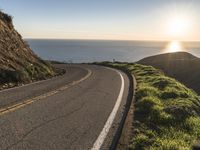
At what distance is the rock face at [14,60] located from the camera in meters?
18.8

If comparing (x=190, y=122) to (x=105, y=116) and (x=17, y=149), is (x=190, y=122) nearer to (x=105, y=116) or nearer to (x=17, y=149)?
(x=105, y=116)

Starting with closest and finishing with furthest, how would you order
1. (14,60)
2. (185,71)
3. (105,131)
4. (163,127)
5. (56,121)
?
(105,131) < (163,127) < (56,121) < (14,60) < (185,71)

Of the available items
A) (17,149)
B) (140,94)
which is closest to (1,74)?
(140,94)

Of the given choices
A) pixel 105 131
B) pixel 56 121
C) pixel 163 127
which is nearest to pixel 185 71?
pixel 163 127

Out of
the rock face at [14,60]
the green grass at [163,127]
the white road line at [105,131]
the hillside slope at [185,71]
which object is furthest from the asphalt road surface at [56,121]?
the hillside slope at [185,71]

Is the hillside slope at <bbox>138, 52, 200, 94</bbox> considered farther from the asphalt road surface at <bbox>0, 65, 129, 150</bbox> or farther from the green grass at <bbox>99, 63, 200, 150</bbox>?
the green grass at <bbox>99, 63, 200, 150</bbox>

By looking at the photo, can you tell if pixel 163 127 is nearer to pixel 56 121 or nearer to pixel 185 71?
pixel 56 121

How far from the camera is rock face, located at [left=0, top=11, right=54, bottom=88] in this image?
61.6ft

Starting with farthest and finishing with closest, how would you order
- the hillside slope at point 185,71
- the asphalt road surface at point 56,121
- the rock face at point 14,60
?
the hillside slope at point 185,71 → the rock face at point 14,60 → the asphalt road surface at point 56,121

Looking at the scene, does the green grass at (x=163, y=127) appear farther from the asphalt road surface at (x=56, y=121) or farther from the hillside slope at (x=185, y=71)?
the hillside slope at (x=185, y=71)

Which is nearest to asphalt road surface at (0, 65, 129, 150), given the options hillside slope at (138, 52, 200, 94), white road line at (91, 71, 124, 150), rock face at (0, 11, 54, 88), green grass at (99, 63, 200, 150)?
white road line at (91, 71, 124, 150)

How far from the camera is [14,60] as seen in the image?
22266mm

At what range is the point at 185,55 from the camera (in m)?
88.2

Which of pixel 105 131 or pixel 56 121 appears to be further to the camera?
pixel 56 121
